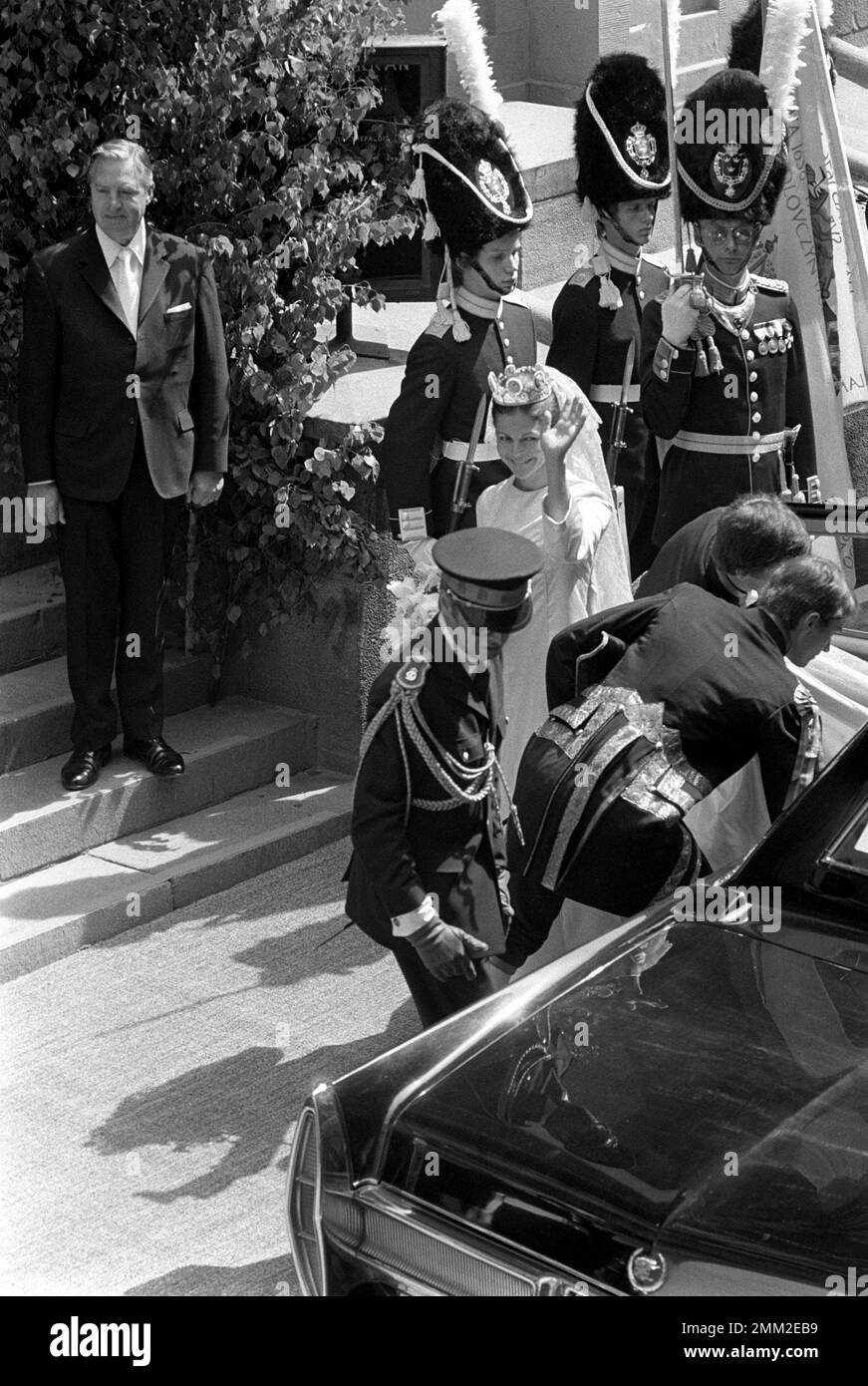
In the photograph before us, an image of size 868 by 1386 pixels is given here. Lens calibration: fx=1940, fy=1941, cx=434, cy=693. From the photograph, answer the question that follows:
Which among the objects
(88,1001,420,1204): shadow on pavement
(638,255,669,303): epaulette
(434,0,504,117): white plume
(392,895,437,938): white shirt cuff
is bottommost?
(88,1001,420,1204): shadow on pavement

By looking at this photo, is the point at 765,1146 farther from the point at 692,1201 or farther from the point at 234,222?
the point at 234,222

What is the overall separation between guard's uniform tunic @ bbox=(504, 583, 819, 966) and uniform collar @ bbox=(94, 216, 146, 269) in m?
2.59

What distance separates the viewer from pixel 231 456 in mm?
6918

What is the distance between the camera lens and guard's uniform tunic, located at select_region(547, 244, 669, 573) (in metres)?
7.11

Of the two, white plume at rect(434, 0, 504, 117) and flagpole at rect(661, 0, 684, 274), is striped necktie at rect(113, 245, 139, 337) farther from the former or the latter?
flagpole at rect(661, 0, 684, 274)

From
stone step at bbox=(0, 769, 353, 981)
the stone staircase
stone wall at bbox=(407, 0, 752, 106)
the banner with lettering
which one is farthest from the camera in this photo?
stone wall at bbox=(407, 0, 752, 106)

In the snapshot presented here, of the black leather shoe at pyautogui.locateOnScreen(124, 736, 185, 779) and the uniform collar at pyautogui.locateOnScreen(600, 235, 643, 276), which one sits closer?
the black leather shoe at pyautogui.locateOnScreen(124, 736, 185, 779)

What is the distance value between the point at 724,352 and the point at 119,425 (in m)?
2.12

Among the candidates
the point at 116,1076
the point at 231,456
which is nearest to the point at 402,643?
the point at 116,1076

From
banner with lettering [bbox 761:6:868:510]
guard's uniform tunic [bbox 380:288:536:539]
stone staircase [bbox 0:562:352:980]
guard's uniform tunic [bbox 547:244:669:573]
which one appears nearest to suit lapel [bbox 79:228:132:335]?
guard's uniform tunic [bbox 380:288:536:539]

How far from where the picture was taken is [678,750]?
4.50 metres

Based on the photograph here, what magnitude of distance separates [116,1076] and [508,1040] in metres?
2.06

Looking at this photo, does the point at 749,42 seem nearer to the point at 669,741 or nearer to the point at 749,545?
the point at 749,545

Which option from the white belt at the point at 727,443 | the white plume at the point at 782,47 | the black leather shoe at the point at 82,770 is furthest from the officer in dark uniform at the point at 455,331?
the white plume at the point at 782,47
